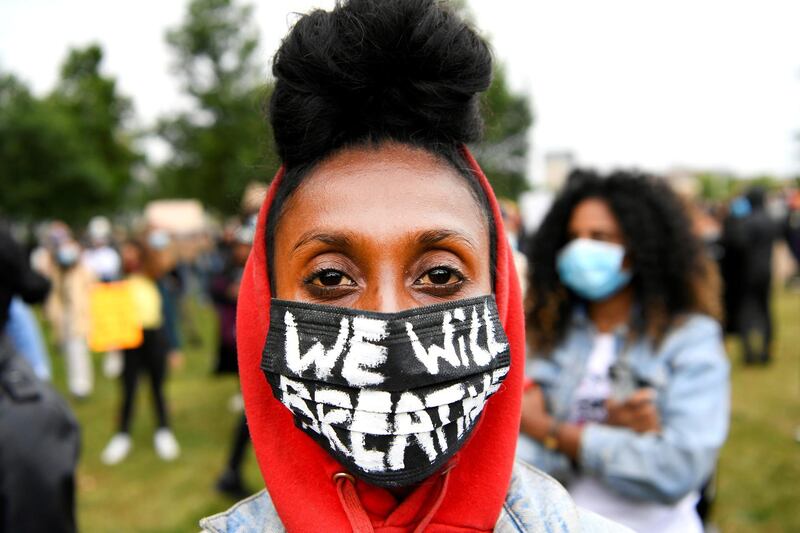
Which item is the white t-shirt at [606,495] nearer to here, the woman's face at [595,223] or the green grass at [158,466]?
the woman's face at [595,223]

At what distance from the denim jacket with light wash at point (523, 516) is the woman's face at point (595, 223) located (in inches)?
63.8

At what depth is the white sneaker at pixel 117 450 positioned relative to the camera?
18.8 ft

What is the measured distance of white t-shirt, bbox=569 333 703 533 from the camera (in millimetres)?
2223

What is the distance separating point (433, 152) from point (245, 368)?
61 cm

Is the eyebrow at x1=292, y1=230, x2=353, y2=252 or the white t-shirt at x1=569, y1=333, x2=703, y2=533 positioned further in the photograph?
the white t-shirt at x1=569, y1=333, x2=703, y2=533

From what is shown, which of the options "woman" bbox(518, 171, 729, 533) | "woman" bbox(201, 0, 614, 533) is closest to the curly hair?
"woman" bbox(518, 171, 729, 533)

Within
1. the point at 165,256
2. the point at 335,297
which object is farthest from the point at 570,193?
the point at 165,256

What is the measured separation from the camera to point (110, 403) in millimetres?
7664

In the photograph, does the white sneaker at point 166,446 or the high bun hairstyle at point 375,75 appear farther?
the white sneaker at point 166,446

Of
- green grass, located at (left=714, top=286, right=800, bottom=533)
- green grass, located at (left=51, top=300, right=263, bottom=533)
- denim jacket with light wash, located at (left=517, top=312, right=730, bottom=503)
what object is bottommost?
green grass, located at (left=714, top=286, right=800, bottom=533)

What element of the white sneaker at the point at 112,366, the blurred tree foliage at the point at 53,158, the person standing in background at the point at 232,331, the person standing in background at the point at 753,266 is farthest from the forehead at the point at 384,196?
the blurred tree foliage at the point at 53,158

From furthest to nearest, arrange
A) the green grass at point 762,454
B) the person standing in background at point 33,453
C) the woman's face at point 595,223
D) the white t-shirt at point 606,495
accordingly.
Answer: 1. the green grass at point 762,454
2. the woman's face at point 595,223
3. the white t-shirt at point 606,495
4. the person standing in background at point 33,453

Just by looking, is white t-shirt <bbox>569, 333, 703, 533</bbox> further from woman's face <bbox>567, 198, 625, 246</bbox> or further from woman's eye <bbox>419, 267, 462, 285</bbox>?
woman's eye <bbox>419, 267, 462, 285</bbox>

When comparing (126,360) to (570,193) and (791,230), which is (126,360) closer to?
(570,193)
